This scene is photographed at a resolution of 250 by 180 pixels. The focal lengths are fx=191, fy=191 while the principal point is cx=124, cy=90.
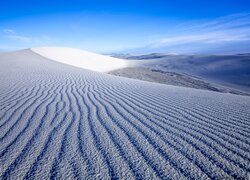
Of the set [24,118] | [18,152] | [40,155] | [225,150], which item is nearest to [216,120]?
[225,150]

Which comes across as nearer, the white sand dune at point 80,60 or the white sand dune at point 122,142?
the white sand dune at point 122,142

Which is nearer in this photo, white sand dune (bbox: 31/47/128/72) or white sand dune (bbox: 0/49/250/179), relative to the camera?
white sand dune (bbox: 0/49/250/179)

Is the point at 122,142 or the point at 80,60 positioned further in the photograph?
the point at 80,60

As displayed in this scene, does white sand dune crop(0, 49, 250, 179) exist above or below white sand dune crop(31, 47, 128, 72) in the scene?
above

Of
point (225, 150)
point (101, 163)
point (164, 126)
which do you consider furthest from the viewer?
point (164, 126)

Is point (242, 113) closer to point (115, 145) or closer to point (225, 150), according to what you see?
point (225, 150)

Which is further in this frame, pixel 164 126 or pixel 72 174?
pixel 164 126

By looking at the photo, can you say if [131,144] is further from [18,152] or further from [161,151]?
[18,152]

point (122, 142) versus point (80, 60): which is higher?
point (122, 142)

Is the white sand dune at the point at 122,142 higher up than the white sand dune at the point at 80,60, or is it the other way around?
the white sand dune at the point at 122,142

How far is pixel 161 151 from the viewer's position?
221cm

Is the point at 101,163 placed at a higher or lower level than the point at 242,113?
higher

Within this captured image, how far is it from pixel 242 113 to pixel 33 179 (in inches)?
151

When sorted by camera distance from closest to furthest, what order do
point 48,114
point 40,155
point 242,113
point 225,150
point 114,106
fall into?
point 40,155, point 225,150, point 48,114, point 242,113, point 114,106
